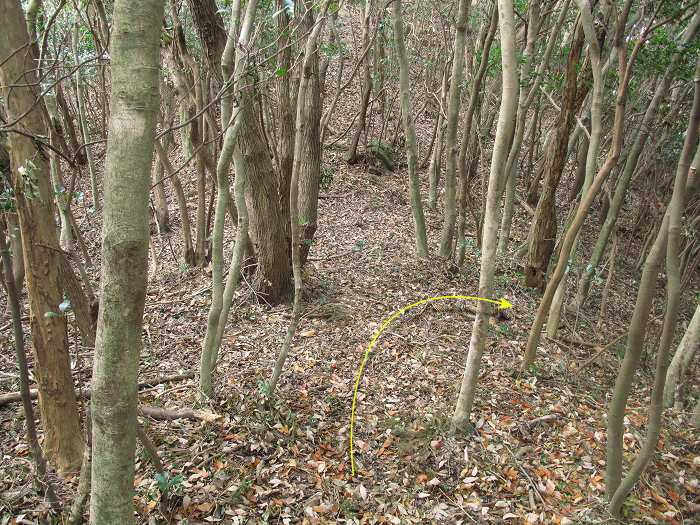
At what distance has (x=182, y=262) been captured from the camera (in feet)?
23.6

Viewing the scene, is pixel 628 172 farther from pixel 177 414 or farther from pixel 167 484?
pixel 167 484

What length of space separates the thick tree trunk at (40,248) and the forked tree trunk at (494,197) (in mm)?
2625

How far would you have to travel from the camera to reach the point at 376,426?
405 cm

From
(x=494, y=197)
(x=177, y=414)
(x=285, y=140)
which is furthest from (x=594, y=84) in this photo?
(x=177, y=414)

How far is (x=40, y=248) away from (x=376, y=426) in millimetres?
2817

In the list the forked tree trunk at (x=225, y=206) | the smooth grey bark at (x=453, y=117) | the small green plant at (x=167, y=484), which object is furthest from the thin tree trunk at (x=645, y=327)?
the smooth grey bark at (x=453, y=117)

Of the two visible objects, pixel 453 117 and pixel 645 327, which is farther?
pixel 453 117

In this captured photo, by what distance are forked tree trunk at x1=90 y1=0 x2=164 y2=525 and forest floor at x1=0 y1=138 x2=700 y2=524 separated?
122 cm

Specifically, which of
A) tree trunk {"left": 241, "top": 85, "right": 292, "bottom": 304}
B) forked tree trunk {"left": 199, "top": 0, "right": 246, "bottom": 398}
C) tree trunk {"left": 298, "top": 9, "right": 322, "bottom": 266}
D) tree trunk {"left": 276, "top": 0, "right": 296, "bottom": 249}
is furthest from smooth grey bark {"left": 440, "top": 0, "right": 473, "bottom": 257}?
forked tree trunk {"left": 199, "top": 0, "right": 246, "bottom": 398}

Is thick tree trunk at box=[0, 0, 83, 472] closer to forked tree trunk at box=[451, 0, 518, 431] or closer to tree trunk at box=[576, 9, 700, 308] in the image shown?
forked tree trunk at box=[451, 0, 518, 431]

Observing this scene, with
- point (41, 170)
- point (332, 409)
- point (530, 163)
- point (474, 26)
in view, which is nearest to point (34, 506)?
point (41, 170)

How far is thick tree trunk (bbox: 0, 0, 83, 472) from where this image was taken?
2.44 meters

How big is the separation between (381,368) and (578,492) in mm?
1986

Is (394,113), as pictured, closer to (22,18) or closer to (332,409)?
(332,409)
